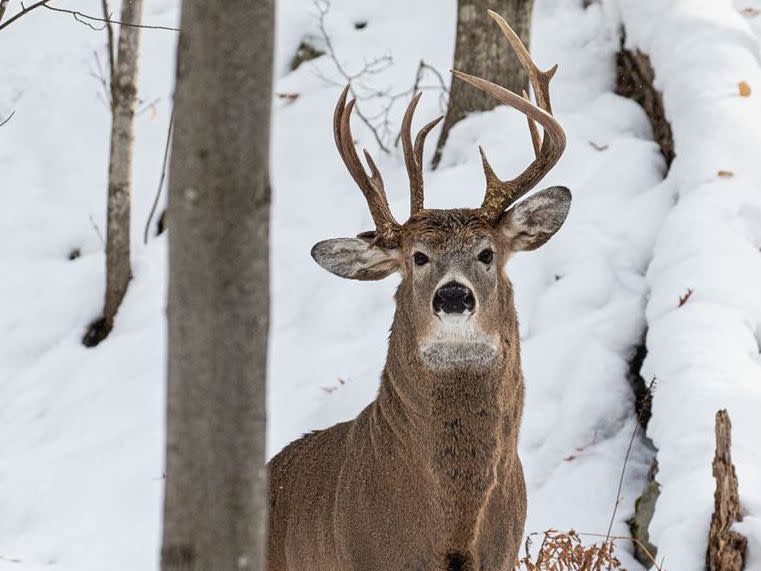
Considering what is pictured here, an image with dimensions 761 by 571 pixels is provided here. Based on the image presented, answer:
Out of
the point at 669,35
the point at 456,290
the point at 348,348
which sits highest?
the point at 669,35

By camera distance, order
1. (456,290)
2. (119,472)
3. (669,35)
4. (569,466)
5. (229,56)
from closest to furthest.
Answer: (229,56) → (456,290) → (569,466) → (119,472) → (669,35)

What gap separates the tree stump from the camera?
4.84m

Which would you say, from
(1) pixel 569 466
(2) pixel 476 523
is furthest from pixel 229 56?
(1) pixel 569 466

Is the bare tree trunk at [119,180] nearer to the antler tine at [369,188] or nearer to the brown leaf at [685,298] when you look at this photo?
the brown leaf at [685,298]

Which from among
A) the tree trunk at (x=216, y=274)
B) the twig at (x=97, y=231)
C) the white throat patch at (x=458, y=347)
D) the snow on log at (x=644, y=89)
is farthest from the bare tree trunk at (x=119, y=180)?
the tree trunk at (x=216, y=274)

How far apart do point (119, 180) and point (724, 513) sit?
5.44 metres

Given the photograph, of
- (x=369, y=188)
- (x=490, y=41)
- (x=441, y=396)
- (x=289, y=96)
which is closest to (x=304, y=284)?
(x=490, y=41)

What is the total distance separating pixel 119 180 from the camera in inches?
353

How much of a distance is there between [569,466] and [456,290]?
2506mm

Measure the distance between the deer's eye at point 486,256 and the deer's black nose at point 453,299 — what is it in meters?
0.29

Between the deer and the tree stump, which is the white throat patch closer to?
the deer

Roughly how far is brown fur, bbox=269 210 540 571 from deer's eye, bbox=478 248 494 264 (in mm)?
26

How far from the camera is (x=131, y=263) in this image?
30.9 feet

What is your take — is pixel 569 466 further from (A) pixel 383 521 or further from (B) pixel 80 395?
(B) pixel 80 395
